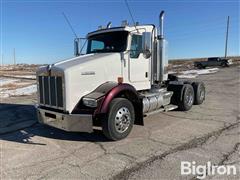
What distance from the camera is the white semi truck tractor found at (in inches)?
212

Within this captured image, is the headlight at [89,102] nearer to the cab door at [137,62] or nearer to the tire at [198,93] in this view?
the cab door at [137,62]

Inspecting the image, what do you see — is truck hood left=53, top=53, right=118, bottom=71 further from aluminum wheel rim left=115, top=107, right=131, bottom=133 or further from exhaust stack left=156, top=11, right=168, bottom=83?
exhaust stack left=156, top=11, right=168, bottom=83

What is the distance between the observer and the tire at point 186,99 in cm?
870

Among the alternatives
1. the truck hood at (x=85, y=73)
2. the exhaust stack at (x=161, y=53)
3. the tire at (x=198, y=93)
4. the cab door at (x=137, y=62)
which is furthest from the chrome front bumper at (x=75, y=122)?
the tire at (x=198, y=93)

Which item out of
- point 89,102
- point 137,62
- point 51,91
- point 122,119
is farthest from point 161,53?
point 51,91

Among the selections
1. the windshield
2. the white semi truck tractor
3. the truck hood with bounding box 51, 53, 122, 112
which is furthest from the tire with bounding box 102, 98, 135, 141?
the windshield

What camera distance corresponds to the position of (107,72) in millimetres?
6125

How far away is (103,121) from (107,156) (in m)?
0.94

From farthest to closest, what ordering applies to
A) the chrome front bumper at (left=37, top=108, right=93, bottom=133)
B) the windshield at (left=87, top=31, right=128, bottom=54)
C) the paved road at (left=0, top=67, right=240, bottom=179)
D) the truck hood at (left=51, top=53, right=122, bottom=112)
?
the windshield at (left=87, top=31, right=128, bottom=54) → the truck hood at (left=51, top=53, right=122, bottom=112) → the chrome front bumper at (left=37, top=108, right=93, bottom=133) → the paved road at (left=0, top=67, right=240, bottom=179)

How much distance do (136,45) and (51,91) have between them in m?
2.58

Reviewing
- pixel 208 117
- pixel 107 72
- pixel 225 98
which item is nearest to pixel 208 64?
pixel 225 98

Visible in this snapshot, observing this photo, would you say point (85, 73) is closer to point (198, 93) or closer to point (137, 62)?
point (137, 62)

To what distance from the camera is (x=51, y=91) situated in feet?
18.9

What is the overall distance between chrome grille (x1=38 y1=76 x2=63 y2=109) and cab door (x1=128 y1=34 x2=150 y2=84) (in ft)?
6.81
